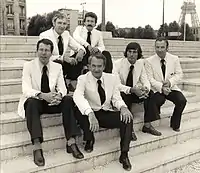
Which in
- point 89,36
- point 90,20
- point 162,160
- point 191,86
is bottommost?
point 162,160

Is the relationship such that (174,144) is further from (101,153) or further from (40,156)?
(40,156)

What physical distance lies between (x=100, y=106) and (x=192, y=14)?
5165cm

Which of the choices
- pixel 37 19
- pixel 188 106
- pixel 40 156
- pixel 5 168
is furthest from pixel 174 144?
pixel 37 19

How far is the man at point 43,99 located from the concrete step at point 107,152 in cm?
9

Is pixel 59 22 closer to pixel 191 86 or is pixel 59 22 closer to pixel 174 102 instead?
pixel 174 102

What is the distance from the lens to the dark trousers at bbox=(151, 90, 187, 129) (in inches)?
150

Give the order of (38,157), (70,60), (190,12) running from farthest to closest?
(190,12) → (70,60) → (38,157)

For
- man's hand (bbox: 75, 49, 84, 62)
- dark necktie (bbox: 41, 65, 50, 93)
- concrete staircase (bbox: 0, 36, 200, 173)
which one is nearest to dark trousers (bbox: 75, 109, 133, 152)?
concrete staircase (bbox: 0, 36, 200, 173)

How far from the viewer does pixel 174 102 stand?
3990mm

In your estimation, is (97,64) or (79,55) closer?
(97,64)

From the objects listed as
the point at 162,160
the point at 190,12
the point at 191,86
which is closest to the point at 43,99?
the point at 162,160

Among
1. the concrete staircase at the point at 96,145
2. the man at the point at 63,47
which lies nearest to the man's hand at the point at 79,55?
the man at the point at 63,47

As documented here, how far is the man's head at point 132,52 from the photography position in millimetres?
3721

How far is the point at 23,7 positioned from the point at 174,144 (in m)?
20.6
